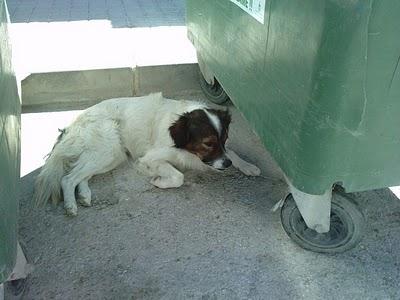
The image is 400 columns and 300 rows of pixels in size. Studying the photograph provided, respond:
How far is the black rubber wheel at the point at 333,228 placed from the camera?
2.59 meters

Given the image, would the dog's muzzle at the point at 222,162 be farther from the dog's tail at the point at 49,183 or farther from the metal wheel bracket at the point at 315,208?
the dog's tail at the point at 49,183

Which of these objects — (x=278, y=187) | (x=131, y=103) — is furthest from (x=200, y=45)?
(x=278, y=187)

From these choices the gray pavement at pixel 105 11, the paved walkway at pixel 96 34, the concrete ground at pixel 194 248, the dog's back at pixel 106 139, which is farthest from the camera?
the gray pavement at pixel 105 11

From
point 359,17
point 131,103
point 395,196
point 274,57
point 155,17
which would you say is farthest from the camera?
point 155,17

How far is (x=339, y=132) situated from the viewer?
6.73 feet

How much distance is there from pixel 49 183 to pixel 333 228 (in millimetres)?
1969

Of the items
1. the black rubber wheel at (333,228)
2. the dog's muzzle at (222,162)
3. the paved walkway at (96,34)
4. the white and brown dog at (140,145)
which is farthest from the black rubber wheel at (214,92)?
the black rubber wheel at (333,228)

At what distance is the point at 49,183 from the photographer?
3193mm

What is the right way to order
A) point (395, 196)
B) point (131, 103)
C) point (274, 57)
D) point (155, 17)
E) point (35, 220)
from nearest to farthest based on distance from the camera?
point (274, 57) → point (35, 220) → point (395, 196) → point (131, 103) → point (155, 17)

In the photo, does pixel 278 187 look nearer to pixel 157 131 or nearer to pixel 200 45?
pixel 157 131

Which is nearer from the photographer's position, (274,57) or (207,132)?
(274,57)

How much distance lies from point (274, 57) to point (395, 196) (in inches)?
61.4

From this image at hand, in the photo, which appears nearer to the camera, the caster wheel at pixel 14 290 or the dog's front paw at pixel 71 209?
the caster wheel at pixel 14 290

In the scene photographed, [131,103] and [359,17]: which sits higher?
[359,17]
